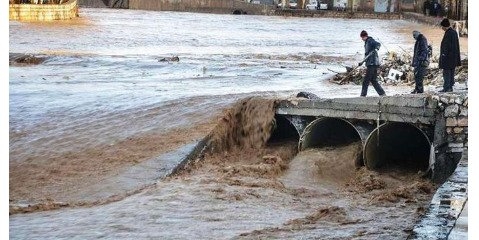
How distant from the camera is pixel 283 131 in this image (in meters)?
14.1

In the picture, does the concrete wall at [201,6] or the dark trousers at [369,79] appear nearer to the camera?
the dark trousers at [369,79]

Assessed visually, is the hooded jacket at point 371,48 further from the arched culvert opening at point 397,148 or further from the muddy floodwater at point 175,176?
the muddy floodwater at point 175,176

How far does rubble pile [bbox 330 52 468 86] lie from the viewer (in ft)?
53.3

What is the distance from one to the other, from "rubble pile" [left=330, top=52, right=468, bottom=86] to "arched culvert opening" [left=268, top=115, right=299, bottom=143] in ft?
11.6

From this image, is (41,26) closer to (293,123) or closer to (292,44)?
(292,44)

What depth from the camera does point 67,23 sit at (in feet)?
166

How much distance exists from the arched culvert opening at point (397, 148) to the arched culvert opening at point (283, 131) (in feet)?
4.71

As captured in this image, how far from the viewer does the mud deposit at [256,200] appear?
8.85m

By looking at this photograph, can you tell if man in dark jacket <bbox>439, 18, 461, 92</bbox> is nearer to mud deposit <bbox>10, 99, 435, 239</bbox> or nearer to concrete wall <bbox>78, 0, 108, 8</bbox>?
mud deposit <bbox>10, 99, 435, 239</bbox>

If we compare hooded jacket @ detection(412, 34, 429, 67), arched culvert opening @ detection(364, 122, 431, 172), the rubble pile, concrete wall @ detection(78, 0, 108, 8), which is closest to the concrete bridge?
arched culvert opening @ detection(364, 122, 431, 172)

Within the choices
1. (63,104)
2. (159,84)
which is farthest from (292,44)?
(63,104)

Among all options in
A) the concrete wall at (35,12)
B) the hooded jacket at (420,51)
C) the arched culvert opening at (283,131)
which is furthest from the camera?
the concrete wall at (35,12)

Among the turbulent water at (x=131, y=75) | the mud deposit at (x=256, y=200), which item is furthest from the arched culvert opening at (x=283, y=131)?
the turbulent water at (x=131, y=75)

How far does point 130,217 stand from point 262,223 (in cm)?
155
